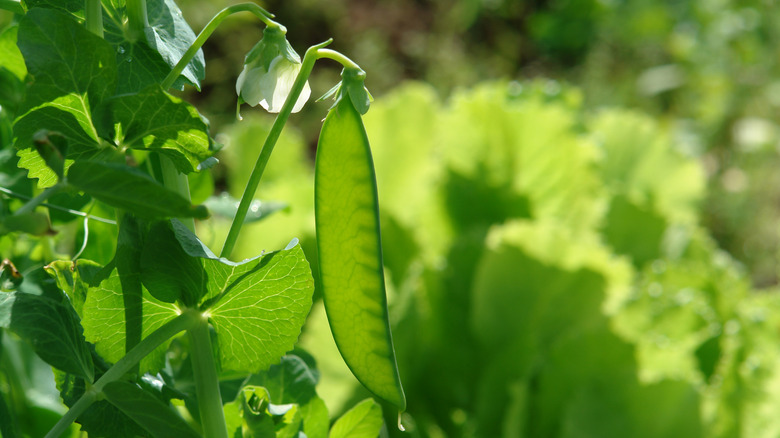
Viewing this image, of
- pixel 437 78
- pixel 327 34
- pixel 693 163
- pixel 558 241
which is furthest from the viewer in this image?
pixel 327 34

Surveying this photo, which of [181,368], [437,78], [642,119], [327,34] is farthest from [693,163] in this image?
[327,34]

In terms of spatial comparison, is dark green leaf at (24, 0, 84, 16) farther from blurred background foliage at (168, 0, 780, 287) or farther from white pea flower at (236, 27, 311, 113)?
blurred background foliage at (168, 0, 780, 287)

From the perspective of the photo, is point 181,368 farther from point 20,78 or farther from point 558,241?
point 558,241

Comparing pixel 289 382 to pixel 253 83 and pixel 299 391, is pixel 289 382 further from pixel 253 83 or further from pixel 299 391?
pixel 253 83

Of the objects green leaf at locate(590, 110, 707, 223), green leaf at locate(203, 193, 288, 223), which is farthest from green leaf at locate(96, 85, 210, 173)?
green leaf at locate(590, 110, 707, 223)

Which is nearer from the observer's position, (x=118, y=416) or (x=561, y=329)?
(x=118, y=416)
